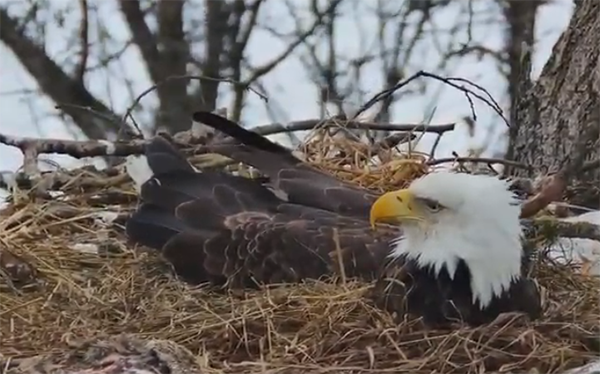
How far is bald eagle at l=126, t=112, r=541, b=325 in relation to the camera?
3471 mm

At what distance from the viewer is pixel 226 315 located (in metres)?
3.56

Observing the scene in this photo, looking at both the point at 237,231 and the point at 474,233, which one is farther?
the point at 237,231

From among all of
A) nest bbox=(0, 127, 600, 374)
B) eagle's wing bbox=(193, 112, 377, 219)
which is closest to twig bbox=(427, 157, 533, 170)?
nest bbox=(0, 127, 600, 374)

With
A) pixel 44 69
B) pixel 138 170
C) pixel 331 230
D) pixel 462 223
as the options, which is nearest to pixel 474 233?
pixel 462 223

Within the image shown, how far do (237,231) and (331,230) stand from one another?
1.04 ft

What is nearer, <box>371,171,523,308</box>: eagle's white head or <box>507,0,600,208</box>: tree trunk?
<box>371,171,523,308</box>: eagle's white head

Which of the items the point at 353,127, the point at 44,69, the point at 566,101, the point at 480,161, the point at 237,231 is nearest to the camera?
the point at 237,231

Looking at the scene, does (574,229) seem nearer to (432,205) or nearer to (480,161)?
(432,205)

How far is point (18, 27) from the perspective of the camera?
898 centimetres

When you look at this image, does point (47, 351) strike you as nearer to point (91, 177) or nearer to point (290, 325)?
point (290, 325)

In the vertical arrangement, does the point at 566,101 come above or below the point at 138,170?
above

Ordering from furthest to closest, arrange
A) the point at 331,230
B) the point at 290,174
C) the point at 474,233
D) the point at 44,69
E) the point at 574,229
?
1. the point at 44,69
2. the point at 290,174
3. the point at 331,230
4. the point at 574,229
5. the point at 474,233

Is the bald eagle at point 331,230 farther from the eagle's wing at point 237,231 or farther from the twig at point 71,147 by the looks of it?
the twig at point 71,147

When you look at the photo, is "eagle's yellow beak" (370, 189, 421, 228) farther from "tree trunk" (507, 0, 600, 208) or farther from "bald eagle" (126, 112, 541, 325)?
"tree trunk" (507, 0, 600, 208)
